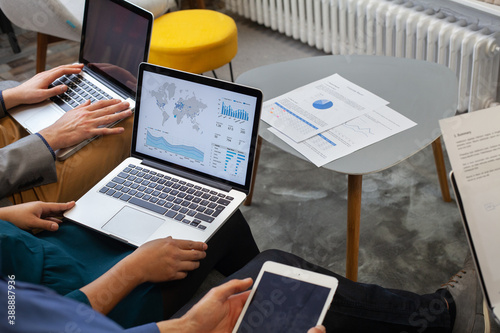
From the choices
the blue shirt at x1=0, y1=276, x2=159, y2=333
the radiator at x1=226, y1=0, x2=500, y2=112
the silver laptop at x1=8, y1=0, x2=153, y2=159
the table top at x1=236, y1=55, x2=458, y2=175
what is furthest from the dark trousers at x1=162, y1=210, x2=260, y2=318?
the radiator at x1=226, y1=0, x2=500, y2=112

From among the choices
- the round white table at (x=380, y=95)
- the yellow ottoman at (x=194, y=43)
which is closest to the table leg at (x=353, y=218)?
the round white table at (x=380, y=95)

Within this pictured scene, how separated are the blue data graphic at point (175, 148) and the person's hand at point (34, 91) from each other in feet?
1.45

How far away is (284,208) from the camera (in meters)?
2.03

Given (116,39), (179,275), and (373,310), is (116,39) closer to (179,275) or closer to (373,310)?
(179,275)

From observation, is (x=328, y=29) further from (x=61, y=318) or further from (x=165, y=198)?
(x=61, y=318)

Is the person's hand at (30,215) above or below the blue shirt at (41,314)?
below

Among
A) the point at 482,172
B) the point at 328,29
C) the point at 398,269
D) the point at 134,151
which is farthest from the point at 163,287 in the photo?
the point at 328,29

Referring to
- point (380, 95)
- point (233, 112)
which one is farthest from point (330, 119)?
point (233, 112)

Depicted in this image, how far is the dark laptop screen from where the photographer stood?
1.55 metres

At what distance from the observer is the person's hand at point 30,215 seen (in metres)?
1.18

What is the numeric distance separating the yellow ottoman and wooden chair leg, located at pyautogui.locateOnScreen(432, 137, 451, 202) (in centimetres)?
103

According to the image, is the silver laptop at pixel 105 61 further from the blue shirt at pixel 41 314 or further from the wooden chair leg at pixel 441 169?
the wooden chair leg at pixel 441 169

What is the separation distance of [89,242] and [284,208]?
0.95 meters

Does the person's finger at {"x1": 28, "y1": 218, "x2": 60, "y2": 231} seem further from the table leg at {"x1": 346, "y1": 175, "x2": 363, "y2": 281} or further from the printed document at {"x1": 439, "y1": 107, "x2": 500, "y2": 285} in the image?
the printed document at {"x1": 439, "y1": 107, "x2": 500, "y2": 285}
